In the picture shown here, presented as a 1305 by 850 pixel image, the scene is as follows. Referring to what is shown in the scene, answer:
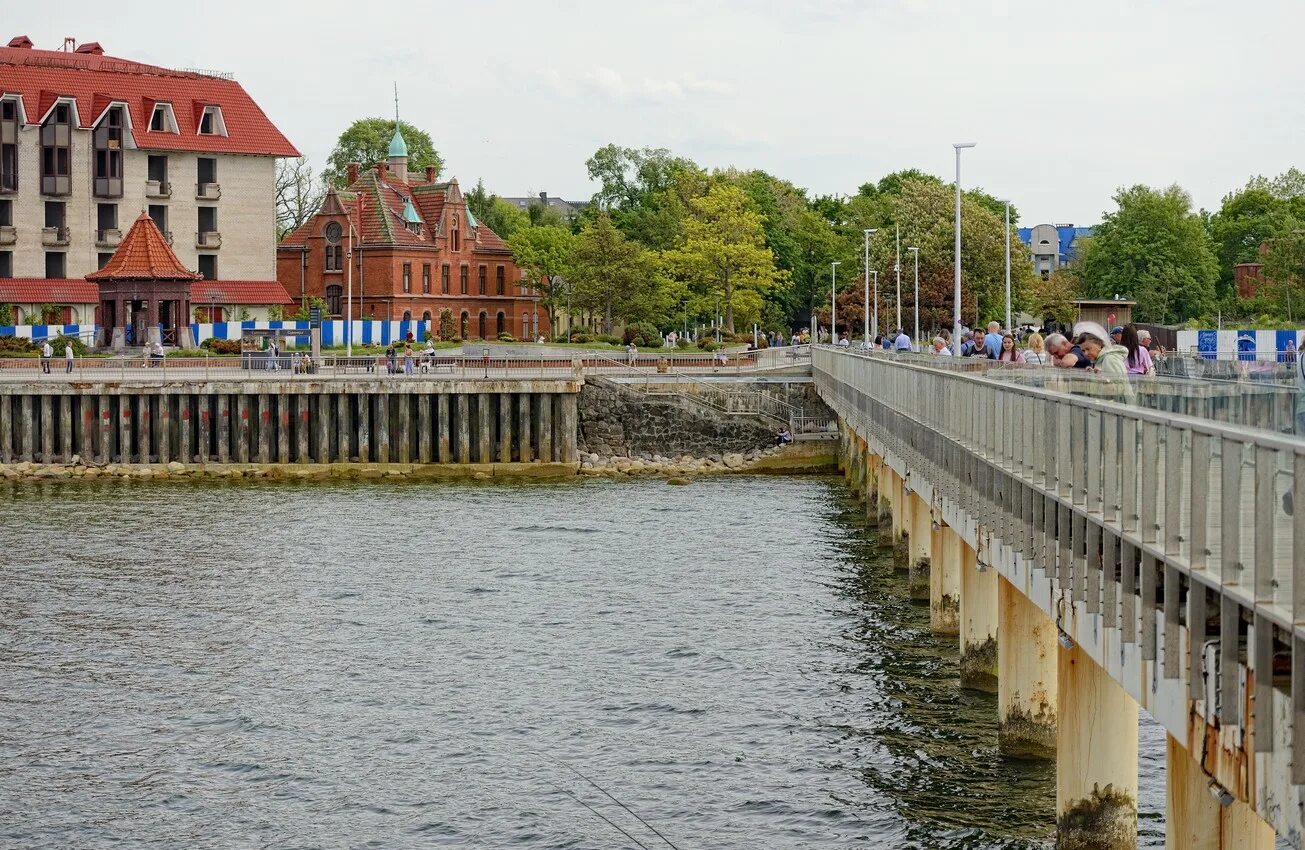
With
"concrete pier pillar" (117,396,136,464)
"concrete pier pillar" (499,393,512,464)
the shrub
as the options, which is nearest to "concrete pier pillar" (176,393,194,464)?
"concrete pier pillar" (117,396,136,464)

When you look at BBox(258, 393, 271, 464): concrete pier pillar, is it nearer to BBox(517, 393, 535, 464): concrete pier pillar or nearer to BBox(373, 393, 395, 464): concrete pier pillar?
BBox(373, 393, 395, 464): concrete pier pillar

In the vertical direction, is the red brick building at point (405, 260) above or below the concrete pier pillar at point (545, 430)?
above

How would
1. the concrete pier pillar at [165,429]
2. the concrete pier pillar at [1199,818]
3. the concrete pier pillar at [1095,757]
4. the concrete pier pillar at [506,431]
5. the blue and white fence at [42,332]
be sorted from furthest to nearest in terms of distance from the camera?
the blue and white fence at [42,332]
the concrete pier pillar at [506,431]
the concrete pier pillar at [165,429]
the concrete pier pillar at [1095,757]
the concrete pier pillar at [1199,818]

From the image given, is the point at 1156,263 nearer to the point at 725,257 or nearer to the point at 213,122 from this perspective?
the point at 725,257

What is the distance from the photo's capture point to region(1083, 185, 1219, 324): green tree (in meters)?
126

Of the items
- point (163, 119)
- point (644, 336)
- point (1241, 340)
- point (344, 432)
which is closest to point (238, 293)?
point (163, 119)

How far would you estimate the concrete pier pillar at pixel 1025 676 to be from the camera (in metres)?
20.3

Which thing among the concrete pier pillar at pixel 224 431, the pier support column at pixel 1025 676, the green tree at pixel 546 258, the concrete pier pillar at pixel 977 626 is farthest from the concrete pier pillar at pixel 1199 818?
the green tree at pixel 546 258

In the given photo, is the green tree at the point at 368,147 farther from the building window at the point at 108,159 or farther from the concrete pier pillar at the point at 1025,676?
the concrete pier pillar at the point at 1025,676

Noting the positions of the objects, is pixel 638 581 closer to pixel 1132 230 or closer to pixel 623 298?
pixel 623 298

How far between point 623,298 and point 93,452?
189 ft

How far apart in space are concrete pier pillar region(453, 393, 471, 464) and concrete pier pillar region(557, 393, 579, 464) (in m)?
3.45

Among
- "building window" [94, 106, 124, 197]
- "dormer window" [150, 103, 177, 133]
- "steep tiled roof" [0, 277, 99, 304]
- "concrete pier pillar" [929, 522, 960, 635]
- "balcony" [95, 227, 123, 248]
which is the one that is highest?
"dormer window" [150, 103, 177, 133]

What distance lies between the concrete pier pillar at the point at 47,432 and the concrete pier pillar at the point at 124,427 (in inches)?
89.5
